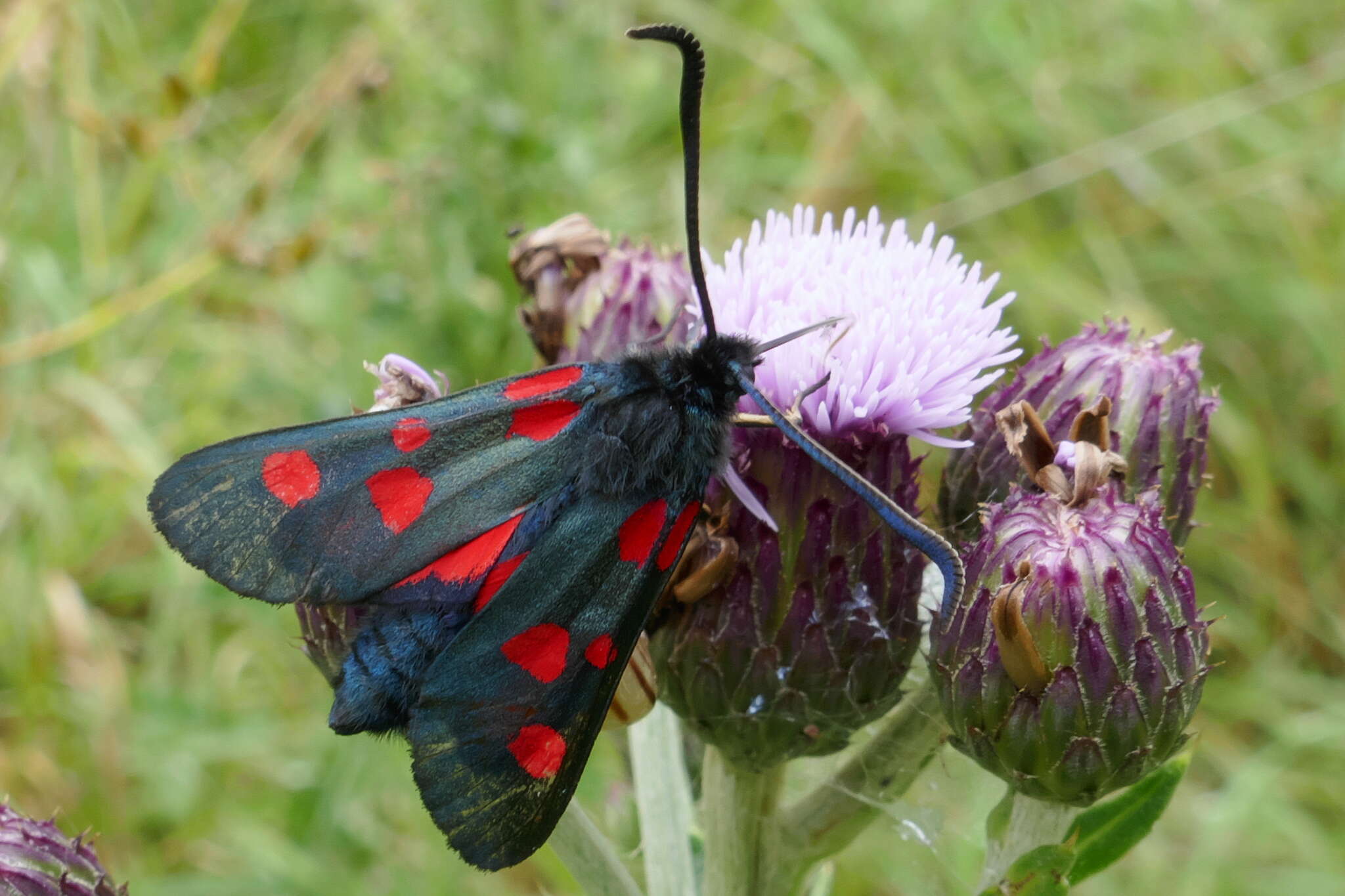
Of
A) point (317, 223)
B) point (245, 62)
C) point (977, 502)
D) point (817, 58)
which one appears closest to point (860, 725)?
point (977, 502)

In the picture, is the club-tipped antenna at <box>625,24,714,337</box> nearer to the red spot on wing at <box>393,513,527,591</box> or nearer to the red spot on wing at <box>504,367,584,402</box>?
the red spot on wing at <box>504,367,584,402</box>

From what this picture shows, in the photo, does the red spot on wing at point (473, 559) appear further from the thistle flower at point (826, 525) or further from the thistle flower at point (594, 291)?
the thistle flower at point (594, 291)

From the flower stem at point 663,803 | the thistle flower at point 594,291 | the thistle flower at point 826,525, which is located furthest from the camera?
the thistle flower at point 594,291

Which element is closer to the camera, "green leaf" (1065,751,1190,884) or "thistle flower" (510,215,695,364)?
"green leaf" (1065,751,1190,884)

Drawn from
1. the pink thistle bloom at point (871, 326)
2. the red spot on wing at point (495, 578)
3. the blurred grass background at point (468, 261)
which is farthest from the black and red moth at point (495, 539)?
the blurred grass background at point (468, 261)

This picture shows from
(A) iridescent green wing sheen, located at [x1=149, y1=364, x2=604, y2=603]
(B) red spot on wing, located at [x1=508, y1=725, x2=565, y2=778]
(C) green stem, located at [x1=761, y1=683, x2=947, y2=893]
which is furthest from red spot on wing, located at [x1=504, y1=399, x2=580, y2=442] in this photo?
(C) green stem, located at [x1=761, y1=683, x2=947, y2=893]
